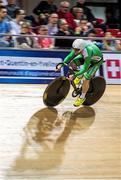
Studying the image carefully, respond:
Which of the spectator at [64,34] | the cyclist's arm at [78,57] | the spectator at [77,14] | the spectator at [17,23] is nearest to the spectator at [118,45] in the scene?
the spectator at [64,34]

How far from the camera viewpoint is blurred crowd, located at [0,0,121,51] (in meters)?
10.1

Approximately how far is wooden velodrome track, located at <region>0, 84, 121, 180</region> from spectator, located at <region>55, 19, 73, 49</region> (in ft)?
3.78

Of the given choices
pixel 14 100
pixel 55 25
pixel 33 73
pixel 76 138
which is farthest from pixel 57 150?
pixel 55 25

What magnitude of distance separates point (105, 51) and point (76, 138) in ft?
11.1

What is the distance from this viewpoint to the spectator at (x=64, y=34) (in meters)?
10.4

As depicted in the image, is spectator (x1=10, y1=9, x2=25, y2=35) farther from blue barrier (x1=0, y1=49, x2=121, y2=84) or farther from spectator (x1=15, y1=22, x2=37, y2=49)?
blue barrier (x1=0, y1=49, x2=121, y2=84)

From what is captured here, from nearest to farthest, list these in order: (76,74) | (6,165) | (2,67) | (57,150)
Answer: (6,165)
(57,150)
(76,74)
(2,67)

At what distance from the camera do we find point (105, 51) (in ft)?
35.1

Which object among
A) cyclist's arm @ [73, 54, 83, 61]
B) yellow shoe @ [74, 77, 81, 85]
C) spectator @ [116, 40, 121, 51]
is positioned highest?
cyclist's arm @ [73, 54, 83, 61]

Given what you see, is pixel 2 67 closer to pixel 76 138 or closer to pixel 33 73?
pixel 33 73

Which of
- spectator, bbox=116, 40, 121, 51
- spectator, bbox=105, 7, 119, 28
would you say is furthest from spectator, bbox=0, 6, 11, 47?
spectator, bbox=105, 7, 119, 28

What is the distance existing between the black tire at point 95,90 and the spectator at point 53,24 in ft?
7.08

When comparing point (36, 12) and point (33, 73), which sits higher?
point (36, 12)

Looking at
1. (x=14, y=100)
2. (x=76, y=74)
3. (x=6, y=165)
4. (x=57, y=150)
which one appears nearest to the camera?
(x=6, y=165)
